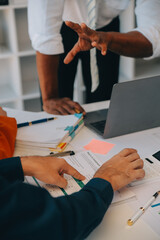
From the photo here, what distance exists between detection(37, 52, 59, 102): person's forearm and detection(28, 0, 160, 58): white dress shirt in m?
0.05

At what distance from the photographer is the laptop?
3.94ft

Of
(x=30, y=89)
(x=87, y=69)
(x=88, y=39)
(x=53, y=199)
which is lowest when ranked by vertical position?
(x=30, y=89)

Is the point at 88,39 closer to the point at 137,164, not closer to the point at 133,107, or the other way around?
the point at 133,107

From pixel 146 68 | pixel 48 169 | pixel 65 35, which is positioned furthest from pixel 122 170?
pixel 146 68

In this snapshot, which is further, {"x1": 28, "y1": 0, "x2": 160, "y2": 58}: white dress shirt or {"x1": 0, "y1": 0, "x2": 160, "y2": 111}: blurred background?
{"x1": 0, "y1": 0, "x2": 160, "y2": 111}: blurred background

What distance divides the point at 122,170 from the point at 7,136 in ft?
1.54

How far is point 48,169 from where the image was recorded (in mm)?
971

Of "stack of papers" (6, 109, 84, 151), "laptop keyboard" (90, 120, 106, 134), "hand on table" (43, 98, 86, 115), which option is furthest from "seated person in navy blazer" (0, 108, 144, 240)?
"hand on table" (43, 98, 86, 115)

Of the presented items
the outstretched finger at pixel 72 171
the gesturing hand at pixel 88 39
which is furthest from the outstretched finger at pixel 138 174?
the gesturing hand at pixel 88 39

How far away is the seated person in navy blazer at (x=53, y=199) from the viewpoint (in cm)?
68

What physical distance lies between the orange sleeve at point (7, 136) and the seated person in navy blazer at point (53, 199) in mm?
17

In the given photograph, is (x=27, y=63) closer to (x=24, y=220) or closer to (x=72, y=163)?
(x=72, y=163)

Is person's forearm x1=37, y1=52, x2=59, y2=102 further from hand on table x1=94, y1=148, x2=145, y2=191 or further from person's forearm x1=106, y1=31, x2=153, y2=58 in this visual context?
hand on table x1=94, y1=148, x2=145, y2=191

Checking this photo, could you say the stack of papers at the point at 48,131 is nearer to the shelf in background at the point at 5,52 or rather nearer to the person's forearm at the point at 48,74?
the person's forearm at the point at 48,74
